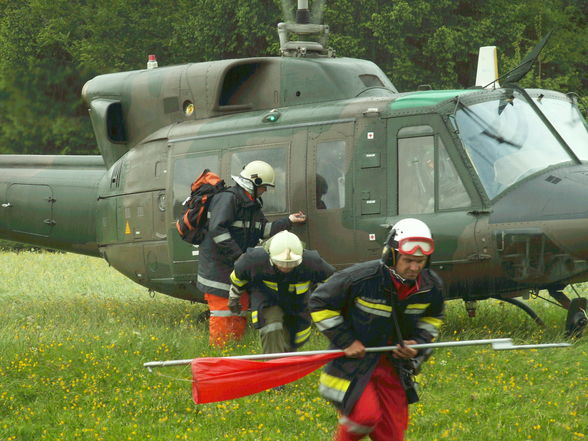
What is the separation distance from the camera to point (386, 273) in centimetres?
636

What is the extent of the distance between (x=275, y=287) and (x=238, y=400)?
1.01 metres

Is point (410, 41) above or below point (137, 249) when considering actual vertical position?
above

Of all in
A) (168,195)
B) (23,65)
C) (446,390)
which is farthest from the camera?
(23,65)

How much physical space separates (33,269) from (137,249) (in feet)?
29.5

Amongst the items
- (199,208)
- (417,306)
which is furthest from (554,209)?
(417,306)

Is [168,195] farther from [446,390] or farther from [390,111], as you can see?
[446,390]

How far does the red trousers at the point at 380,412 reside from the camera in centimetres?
633

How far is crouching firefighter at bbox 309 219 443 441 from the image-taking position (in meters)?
6.34

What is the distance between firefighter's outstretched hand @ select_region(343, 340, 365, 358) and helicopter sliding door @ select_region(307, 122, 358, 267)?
413cm

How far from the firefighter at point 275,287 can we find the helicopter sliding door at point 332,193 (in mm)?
1421

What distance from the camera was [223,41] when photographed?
35.8m

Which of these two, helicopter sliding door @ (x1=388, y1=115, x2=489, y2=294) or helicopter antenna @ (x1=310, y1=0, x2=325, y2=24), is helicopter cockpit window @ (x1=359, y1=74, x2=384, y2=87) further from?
helicopter sliding door @ (x1=388, y1=115, x2=489, y2=294)

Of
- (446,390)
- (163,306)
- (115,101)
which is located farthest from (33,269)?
(446,390)

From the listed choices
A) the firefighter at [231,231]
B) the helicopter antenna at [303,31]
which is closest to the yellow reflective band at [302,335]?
the firefighter at [231,231]
